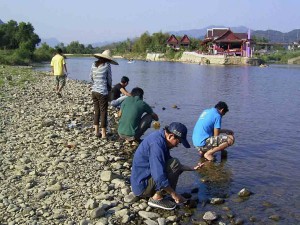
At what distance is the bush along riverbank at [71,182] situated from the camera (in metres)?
6.10

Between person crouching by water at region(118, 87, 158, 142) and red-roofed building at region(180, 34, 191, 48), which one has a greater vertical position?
red-roofed building at region(180, 34, 191, 48)

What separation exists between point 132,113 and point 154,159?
408 centimetres

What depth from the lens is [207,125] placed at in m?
9.66

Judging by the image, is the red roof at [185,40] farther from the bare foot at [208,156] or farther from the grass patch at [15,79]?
the bare foot at [208,156]

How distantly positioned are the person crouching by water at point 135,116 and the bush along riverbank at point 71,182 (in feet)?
1.66

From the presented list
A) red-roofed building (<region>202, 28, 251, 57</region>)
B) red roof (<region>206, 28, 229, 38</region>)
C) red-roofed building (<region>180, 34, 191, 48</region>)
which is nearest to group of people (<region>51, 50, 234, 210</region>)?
red-roofed building (<region>202, 28, 251, 57</region>)

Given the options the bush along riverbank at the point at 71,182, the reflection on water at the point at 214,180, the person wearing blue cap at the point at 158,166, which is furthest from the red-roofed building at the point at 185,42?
→ the person wearing blue cap at the point at 158,166

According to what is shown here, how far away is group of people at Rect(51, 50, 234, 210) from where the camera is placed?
6.12 m

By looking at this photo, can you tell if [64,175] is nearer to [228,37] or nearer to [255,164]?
[255,164]

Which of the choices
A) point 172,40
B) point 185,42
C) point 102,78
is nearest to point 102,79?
point 102,78

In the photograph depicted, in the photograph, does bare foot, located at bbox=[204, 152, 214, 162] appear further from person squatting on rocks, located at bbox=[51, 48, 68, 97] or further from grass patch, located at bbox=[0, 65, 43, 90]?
grass patch, located at bbox=[0, 65, 43, 90]

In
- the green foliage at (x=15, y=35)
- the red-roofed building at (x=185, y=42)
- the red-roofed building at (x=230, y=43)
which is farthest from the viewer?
the red-roofed building at (x=185, y=42)

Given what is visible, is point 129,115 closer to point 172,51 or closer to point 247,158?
point 247,158

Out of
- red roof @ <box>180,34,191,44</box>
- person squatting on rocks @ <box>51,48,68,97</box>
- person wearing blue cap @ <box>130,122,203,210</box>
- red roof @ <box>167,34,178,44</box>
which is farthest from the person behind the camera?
red roof @ <box>167,34,178,44</box>
